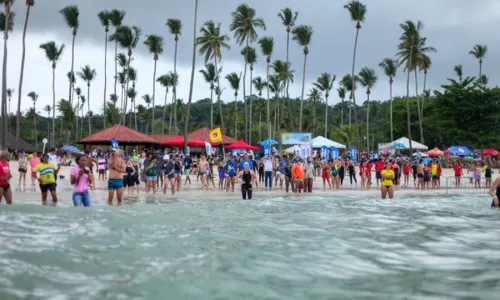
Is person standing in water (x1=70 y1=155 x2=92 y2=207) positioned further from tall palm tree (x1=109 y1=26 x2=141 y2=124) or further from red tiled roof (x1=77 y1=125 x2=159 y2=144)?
tall palm tree (x1=109 y1=26 x2=141 y2=124)

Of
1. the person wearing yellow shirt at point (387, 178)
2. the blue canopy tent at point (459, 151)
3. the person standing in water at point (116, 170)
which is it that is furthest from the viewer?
the blue canopy tent at point (459, 151)

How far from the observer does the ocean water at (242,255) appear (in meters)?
4.69

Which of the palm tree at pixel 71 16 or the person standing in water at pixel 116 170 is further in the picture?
the palm tree at pixel 71 16

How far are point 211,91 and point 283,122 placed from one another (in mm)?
16678

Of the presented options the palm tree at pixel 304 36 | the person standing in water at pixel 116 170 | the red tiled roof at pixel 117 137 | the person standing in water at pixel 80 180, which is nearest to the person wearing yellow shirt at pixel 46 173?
the person standing in water at pixel 80 180

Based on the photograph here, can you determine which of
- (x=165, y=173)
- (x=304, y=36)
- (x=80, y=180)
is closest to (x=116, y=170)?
(x=80, y=180)

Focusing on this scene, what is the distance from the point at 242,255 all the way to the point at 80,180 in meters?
5.84

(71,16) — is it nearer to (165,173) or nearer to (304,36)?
(304,36)

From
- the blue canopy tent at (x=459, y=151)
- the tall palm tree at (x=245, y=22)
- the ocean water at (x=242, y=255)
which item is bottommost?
the ocean water at (x=242, y=255)

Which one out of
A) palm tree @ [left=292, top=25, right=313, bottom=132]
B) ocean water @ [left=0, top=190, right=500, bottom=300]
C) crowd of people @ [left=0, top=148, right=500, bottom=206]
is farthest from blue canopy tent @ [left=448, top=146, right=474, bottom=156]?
ocean water @ [left=0, top=190, right=500, bottom=300]

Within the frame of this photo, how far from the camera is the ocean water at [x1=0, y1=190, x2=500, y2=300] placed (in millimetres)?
4688

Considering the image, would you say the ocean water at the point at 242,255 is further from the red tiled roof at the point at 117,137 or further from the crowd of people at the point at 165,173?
the red tiled roof at the point at 117,137

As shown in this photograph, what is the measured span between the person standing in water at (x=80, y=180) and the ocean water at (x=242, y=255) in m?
0.39

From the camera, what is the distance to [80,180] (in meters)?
10.8
